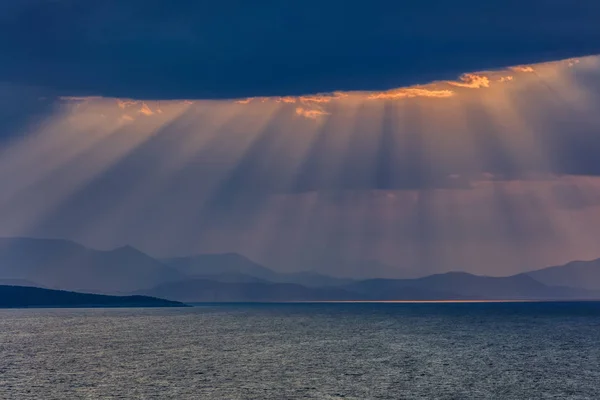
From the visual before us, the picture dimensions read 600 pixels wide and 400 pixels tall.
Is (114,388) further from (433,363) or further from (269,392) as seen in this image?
(433,363)

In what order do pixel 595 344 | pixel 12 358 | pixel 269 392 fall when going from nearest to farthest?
pixel 269 392, pixel 12 358, pixel 595 344

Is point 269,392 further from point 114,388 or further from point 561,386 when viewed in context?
point 561,386

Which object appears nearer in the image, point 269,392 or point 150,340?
point 269,392

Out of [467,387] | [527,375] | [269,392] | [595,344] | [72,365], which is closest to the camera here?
[269,392]

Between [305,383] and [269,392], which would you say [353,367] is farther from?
[269,392]

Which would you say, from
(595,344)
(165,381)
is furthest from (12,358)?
(595,344)

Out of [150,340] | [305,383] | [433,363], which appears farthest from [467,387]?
[150,340]

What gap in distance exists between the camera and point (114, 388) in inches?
3824

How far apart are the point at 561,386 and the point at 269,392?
34.0 metres

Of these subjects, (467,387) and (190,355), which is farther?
(190,355)

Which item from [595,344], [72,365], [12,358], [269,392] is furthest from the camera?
[595,344]

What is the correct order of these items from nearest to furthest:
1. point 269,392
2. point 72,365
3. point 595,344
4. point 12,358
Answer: point 269,392
point 72,365
point 12,358
point 595,344

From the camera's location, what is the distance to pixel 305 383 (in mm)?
102062

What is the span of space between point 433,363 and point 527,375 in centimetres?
1742
